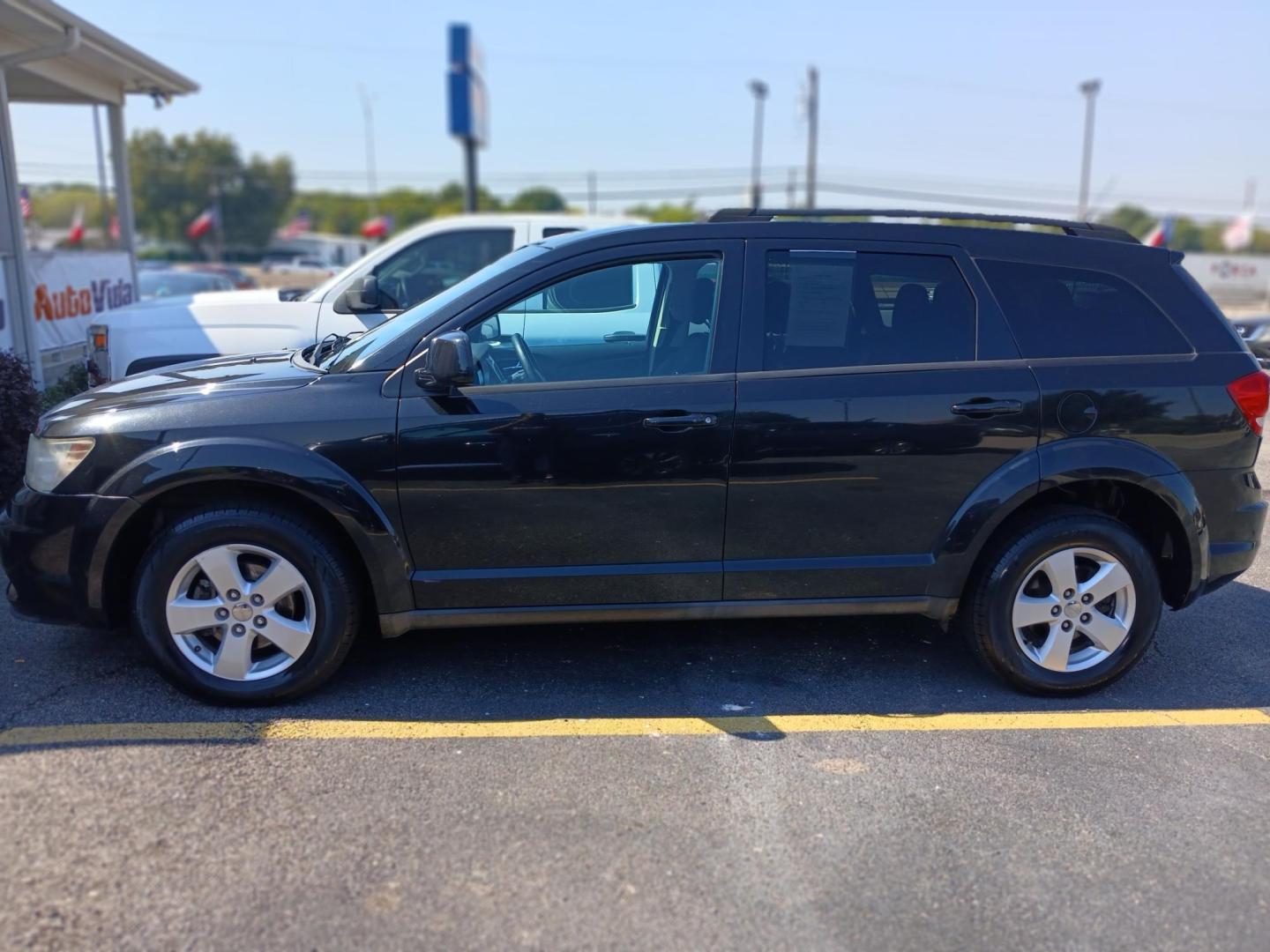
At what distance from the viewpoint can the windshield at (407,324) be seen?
4.01 m

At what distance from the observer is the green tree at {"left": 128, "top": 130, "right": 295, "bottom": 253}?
8162cm

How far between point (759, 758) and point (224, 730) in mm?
1924

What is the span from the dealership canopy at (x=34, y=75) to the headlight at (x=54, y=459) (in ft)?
19.2

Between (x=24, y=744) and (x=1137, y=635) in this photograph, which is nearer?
(x=24, y=744)

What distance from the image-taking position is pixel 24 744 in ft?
11.8

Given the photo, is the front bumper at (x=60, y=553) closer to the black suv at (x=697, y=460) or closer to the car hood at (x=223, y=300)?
the black suv at (x=697, y=460)

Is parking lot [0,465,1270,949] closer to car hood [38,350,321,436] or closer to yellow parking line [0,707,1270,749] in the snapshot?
yellow parking line [0,707,1270,749]

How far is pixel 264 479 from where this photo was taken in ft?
12.3

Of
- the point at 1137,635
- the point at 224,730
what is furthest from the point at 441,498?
the point at 1137,635

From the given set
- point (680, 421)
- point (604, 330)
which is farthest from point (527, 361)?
point (680, 421)

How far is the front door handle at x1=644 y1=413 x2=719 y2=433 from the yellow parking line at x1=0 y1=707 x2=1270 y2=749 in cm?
110

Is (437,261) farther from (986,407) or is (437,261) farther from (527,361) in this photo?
(986,407)

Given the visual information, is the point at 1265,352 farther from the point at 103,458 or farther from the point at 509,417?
the point at 103,458

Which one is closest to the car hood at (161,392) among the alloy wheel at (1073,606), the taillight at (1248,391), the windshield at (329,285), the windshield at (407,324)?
the windshield at (407,324)
